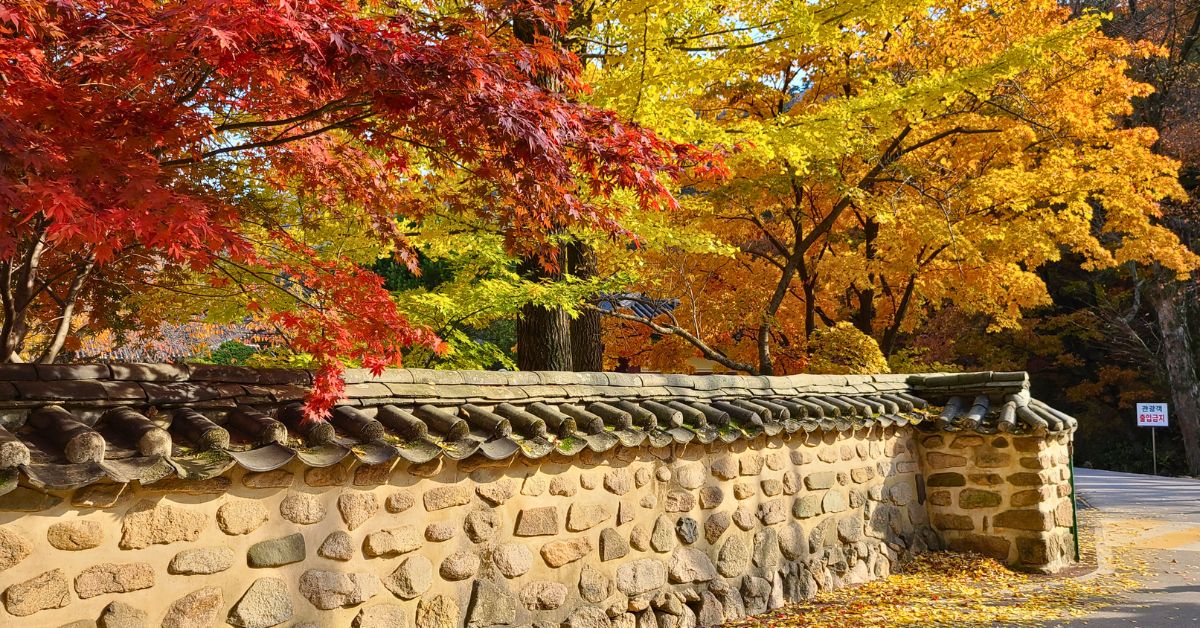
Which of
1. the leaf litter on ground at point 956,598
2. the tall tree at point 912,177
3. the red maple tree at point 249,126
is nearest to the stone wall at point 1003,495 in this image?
the leaf litter on ground at point 956,598

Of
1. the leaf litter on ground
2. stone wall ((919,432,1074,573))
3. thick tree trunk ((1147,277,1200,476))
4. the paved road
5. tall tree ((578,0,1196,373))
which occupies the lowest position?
the paved road

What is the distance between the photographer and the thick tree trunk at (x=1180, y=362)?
1872 centimetres

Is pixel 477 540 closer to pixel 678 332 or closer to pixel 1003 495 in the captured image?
pixel 1003 495

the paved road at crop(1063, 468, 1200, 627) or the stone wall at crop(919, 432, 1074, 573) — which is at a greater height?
the stone wall at crop(919, 432, 1074, 573)

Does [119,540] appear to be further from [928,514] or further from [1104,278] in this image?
[1104,278]

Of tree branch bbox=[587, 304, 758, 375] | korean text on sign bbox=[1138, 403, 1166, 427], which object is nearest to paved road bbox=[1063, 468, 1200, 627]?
korean text on sign bbox=[1138, 403, 1166, 427]

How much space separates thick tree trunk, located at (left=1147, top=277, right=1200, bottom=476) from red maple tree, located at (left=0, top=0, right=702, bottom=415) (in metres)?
18.6

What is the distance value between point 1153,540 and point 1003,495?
3077 millimetres

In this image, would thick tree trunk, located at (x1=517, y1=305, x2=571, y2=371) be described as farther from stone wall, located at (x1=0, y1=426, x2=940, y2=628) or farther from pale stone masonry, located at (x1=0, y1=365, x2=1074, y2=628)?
stone wall, located at (x1=0, y1=426, x2=940, y2=628)

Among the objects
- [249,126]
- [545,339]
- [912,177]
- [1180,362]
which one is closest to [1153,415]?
[1180,362]

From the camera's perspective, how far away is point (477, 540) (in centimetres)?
434

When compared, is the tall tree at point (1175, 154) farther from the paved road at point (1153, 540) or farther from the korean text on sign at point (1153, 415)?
the paved road at point (1153, 540)

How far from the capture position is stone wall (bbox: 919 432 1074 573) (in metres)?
7.56

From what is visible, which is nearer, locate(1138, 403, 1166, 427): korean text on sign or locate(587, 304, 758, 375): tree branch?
locate(587, 304, 758, 375): tree branch
